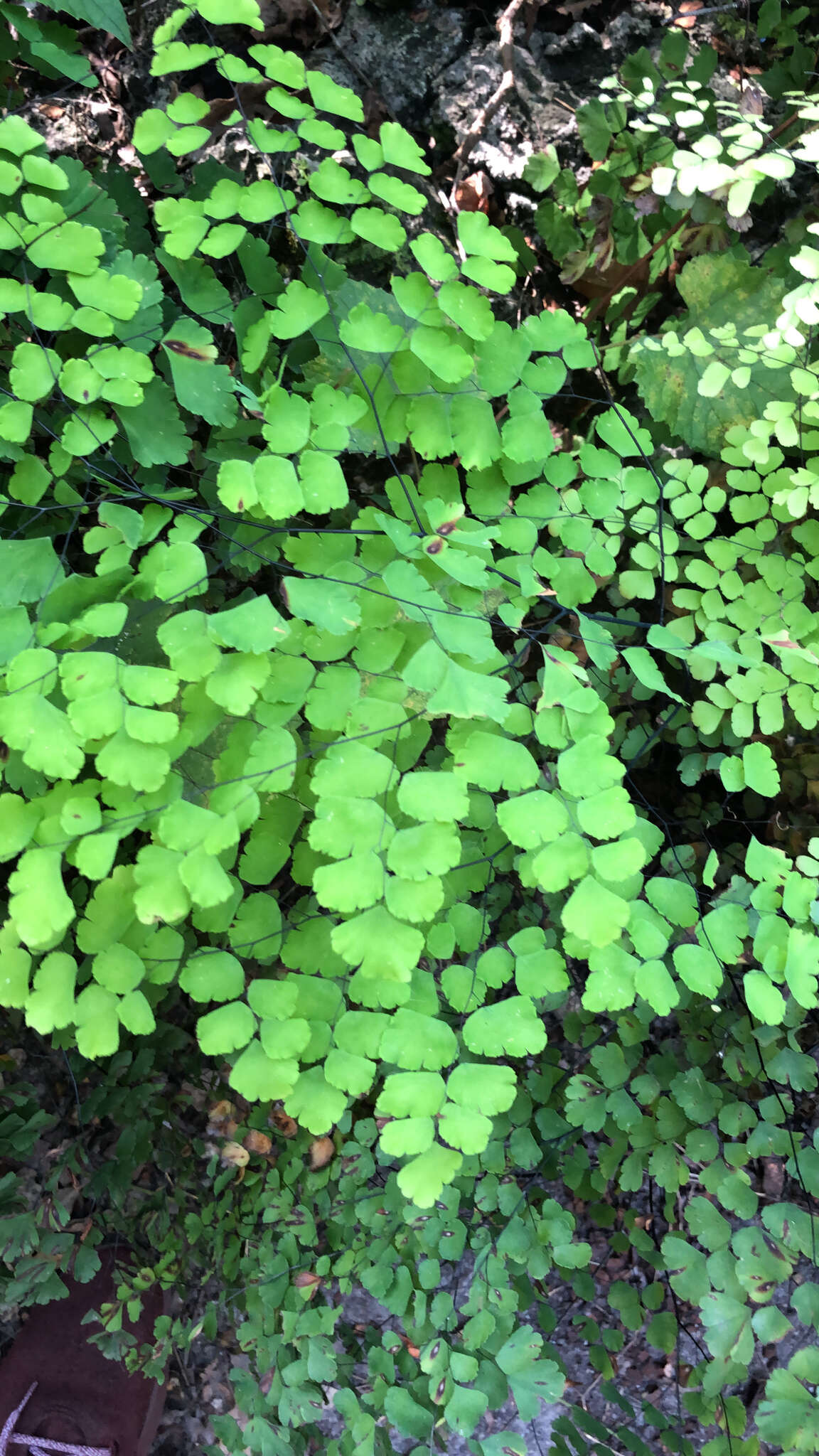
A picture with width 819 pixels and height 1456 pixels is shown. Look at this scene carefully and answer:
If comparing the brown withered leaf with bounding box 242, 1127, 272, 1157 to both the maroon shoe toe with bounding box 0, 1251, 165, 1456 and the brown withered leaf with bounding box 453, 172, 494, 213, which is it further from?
the brown withered leaf with bounding box 453, 172, 494, 213

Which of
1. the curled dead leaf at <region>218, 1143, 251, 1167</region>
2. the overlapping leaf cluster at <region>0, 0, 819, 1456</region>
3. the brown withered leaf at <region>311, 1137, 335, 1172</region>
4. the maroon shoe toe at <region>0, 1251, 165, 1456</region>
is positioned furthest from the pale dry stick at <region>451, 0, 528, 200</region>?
the maroon shoe toe at <region>0, 1251, 165, 1456</region>

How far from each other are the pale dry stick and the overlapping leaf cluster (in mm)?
353

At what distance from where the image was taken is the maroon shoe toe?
1.79 metres

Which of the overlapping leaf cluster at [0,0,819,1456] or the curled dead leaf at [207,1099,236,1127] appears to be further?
the curled dead leaf at [207,1099,236,1127]

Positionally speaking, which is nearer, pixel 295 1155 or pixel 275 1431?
pixel 275 1431

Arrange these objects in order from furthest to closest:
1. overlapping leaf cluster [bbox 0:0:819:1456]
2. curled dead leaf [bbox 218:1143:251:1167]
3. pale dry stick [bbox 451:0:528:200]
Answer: curled dead leaf [bbox 218:1143:251:1167] → pale dry stick [bbox 451:0:528:200] → overlapping leaf cluster [bbox 0:0:819:1456]

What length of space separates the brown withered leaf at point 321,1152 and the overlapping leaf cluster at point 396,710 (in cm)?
27

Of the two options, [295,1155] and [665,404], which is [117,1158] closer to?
[295,1155]

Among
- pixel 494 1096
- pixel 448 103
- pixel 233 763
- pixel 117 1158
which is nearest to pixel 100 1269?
pixel 117 1158

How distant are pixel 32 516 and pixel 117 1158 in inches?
58.5

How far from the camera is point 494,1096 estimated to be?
1058mm

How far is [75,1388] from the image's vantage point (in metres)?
1.86

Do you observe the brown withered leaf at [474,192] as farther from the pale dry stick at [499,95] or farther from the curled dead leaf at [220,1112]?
the curled dead leaf at [220,1112]

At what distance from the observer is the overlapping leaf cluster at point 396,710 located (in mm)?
1016
